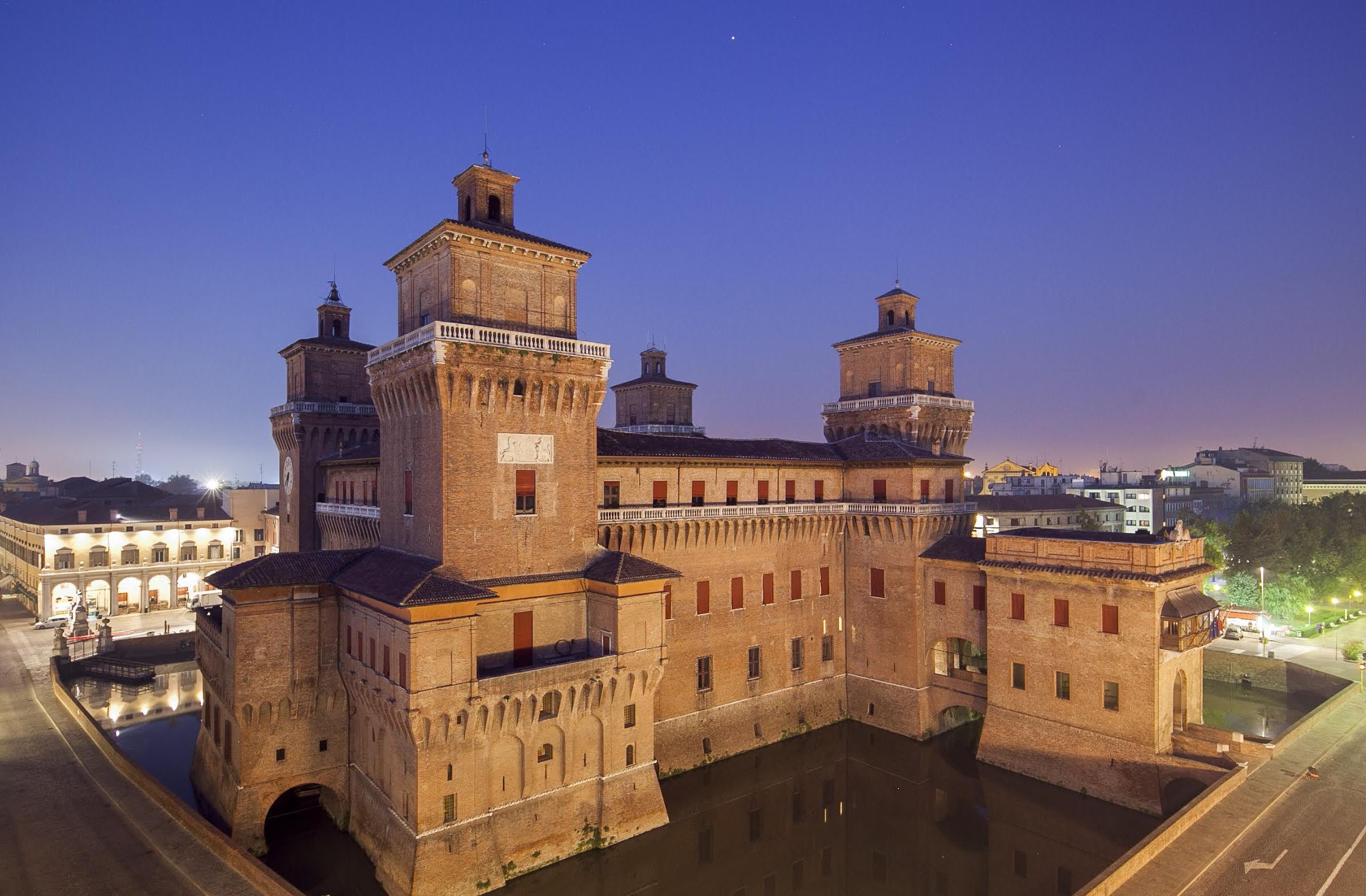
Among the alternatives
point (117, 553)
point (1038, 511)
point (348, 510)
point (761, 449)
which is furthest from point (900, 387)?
point (117, 553)

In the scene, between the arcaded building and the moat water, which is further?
the moat water

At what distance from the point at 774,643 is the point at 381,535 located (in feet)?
70.2

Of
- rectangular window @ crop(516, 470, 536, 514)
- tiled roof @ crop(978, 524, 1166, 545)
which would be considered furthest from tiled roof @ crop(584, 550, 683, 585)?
tiled roof @ crop(978, 524, 1166, 545)

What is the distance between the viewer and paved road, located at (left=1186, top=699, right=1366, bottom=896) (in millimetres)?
21938

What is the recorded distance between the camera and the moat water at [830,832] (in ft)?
87.9

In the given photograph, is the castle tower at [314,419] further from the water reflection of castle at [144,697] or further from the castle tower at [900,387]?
the castle tower at [900,387]

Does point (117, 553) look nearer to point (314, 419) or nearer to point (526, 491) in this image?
point (314, 419)

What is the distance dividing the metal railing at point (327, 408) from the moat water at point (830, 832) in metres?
19.7

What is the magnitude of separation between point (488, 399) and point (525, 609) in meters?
8.61

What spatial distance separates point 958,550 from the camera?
38.6 metres

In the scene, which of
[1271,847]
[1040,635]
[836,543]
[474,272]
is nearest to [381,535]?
[474,272]

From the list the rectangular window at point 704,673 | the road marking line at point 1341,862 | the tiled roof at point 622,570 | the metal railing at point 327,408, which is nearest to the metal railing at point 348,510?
the metal railing at point 327,408

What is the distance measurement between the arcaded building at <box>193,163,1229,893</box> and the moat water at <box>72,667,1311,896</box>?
122 cm

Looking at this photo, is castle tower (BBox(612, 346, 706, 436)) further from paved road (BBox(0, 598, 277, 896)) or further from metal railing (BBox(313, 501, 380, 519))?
paved road (BBox(0, 598, 277, 896))
